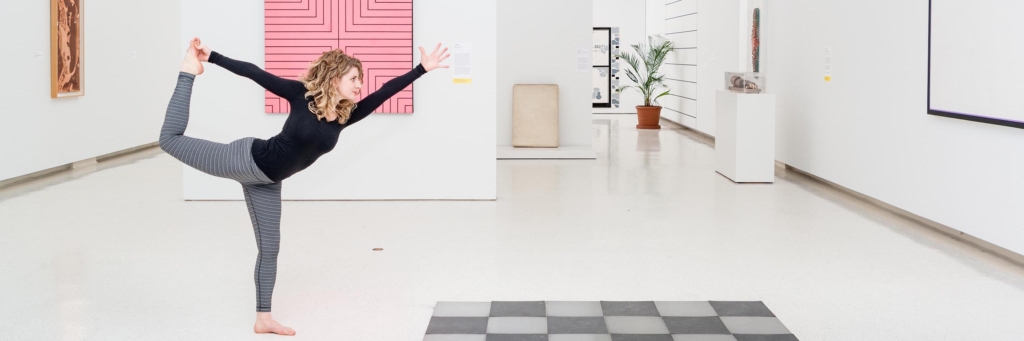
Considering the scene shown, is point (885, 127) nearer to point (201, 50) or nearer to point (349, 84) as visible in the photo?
point (349, 84)

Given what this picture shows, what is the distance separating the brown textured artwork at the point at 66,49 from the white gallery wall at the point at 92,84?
2.7 inches

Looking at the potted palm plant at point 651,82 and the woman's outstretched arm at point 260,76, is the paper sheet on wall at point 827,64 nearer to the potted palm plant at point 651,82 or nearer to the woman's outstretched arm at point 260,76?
the woman's outstretched arm at point 260,76

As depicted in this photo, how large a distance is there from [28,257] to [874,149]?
646 cm

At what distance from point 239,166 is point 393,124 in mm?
4442

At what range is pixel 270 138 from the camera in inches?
159

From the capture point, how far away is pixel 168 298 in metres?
4.97

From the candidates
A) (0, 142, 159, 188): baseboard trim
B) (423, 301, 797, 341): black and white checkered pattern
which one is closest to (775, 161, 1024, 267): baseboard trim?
(423, 301, 797, 341): black and white checkered pattern

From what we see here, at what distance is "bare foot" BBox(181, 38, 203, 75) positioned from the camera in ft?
13.0

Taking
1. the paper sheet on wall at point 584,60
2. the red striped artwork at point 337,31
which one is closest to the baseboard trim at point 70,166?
the red striped artwork at point 337,31

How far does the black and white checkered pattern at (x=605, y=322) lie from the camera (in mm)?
4215

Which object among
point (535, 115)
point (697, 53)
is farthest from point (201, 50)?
point (697, 53)

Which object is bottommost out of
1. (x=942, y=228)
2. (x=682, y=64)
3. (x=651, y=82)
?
(x=942, y=228)

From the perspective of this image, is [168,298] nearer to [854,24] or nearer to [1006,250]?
[1006,250]

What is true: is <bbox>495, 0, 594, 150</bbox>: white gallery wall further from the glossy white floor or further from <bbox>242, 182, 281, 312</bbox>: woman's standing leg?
<bbox>242, 182, 281, 312</bbox>: woman's standing leg
